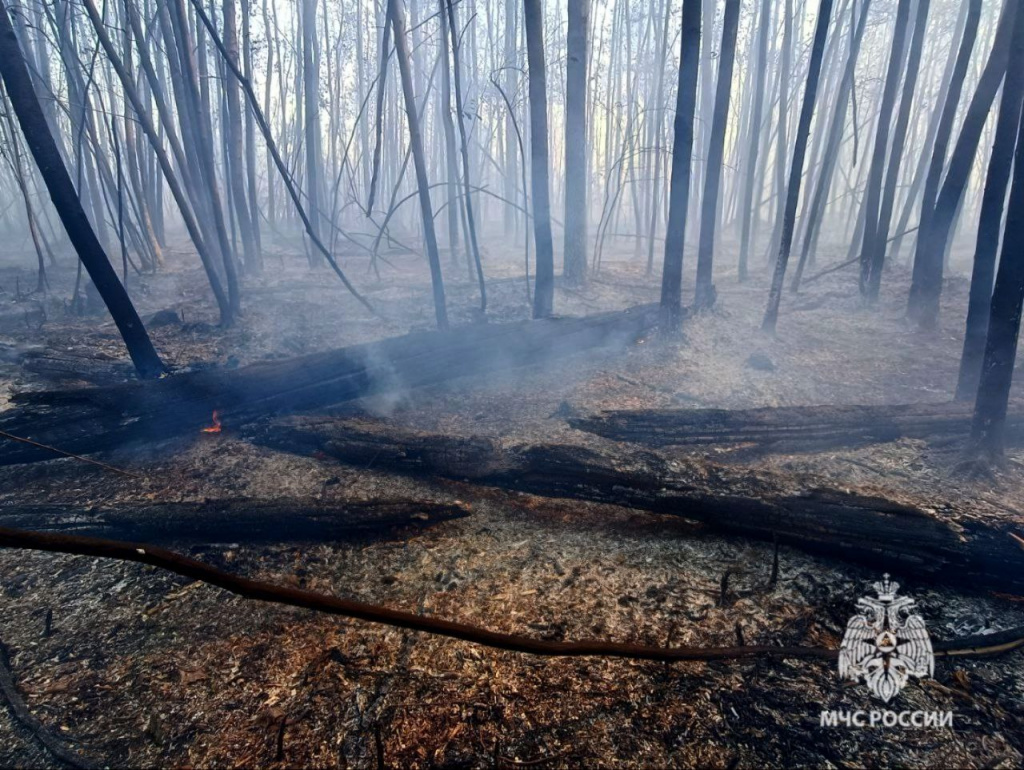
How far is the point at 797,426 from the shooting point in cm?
471

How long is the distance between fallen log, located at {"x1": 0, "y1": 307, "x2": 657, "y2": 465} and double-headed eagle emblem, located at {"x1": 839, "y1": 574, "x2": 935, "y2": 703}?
189 inches

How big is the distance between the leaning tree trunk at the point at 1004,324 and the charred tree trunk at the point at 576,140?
6.71m

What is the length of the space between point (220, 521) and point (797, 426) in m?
5.13

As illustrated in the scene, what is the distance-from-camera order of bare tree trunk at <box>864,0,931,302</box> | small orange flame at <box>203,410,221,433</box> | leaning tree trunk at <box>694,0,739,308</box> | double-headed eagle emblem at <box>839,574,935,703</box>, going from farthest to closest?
bare tree trunk at <box>864,0,931,302</box> < leaning tree trunk at <box>694,0,739,308</box> < small orange flame at <box>203,410,221,433</box> < double-headed eagle emblem at <box>839,574,935,703</box>

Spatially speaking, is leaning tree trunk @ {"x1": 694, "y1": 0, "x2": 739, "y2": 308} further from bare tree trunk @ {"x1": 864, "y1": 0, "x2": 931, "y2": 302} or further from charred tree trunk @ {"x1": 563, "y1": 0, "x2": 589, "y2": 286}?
bare tree trunk @ {"x1": 864, "y1": 0, "x2": 931, "y2": 302}

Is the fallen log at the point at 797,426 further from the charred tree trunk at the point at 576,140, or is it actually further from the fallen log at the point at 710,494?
the charred tree trunk at the point at 576,140

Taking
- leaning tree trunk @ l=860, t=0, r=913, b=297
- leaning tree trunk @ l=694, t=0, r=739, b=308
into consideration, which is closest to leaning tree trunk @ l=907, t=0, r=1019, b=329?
leaning tree trunk @ l=860, t=0, r=913, b=297

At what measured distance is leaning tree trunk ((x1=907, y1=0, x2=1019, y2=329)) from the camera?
6.25m

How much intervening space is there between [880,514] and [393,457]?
143 inches

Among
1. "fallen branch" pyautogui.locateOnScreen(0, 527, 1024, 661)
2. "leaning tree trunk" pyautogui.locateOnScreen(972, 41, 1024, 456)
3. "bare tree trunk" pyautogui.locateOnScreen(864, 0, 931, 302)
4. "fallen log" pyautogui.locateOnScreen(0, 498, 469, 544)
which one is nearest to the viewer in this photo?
"fallen branch" pyautogui.locateOnScreen(0, 527, 1024, 661)

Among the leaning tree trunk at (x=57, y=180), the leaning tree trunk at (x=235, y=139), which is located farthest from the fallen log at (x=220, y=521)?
the leaning tree trunk at (x=235, y=139)

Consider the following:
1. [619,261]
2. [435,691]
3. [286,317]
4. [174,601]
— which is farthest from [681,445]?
[619,261]

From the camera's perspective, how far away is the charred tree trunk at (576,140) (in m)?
9.07

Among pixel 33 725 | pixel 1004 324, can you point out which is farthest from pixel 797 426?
pixel 33 725
